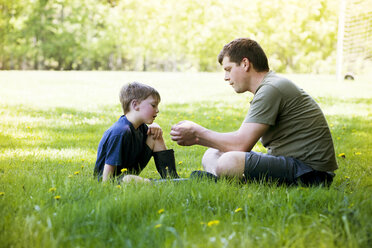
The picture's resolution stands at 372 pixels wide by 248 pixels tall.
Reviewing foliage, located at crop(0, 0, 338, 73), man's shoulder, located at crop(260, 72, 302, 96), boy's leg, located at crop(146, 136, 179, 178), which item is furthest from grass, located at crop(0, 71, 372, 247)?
foliage, located at crop(0, 0, 338, 73)

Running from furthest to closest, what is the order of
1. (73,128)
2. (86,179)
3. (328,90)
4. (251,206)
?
(328,90), (73,128), (86,179), (251,206)

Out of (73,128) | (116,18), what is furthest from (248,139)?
(116,18)

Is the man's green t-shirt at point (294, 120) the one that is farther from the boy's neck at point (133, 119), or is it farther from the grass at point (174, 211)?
the boy's neck at point (133, 119)

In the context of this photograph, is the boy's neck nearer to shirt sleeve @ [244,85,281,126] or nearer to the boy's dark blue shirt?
the boy's dark blue shirt

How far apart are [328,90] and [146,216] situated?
12.8 m

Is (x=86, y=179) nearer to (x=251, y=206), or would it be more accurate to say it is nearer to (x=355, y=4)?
(x=251, y=206)

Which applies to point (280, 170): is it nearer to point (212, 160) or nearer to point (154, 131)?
point (212, 160)

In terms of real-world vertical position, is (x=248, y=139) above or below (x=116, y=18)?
below

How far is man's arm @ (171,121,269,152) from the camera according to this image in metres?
3.23

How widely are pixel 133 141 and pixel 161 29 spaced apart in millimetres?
34566

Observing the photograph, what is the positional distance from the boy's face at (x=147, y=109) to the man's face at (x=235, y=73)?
0.78 m

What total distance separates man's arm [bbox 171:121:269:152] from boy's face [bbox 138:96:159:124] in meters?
0.37

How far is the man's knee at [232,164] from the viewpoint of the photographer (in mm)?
3225

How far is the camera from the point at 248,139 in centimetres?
326
